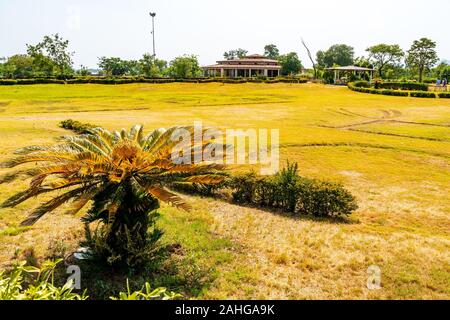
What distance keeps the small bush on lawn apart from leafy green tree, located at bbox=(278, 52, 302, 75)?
9075cm

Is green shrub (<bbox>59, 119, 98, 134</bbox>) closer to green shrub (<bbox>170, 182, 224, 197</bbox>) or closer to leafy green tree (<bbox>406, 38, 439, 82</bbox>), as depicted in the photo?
green shrub (<bbox>170, 182, 224, 197</bbox>)

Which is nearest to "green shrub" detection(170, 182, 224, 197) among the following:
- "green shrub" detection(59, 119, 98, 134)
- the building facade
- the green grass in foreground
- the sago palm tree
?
the green grass in foreground

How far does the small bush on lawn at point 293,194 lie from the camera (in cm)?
1066

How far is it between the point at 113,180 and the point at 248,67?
83.0 m

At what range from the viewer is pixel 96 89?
48.5 m

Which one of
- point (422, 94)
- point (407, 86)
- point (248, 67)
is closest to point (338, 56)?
point (248, 67)

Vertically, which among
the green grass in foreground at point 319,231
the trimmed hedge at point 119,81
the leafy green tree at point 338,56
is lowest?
the green grass in foreground at point 319,231

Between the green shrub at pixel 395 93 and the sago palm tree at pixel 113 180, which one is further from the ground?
the green shrub at pixel 395 93

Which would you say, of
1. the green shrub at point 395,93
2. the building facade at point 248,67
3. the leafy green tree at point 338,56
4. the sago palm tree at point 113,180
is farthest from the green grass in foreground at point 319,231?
the leafy green tree at point 338,56

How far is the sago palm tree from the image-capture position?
23.2ft

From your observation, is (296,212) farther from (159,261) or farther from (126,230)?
(126,230)

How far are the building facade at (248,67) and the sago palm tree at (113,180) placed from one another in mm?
80227

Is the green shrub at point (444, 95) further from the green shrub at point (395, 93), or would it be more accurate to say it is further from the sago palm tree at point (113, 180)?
the sago palm tree at point (113, 180)
